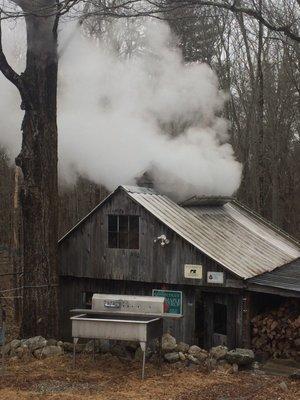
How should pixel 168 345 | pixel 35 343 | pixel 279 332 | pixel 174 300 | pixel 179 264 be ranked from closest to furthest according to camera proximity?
pixel 168 345 → pixel 35 343 → pixel 279 332 → pixel 179 264 → pixel 174 300

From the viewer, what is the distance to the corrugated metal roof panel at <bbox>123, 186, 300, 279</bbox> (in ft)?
40.8

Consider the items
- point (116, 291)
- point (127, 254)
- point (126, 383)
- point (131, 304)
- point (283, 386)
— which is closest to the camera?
point (283, 386)

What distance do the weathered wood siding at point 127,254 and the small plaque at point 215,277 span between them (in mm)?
94

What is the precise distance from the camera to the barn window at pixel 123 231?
43.7 ft

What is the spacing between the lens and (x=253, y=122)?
29.0 m

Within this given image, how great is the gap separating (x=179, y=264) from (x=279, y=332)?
8.74 ft

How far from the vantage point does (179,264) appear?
12633 mm

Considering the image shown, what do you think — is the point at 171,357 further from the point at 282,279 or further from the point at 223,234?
the point at 223,234

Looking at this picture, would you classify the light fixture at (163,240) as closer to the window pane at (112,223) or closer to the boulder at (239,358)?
the window pane at (112,223)

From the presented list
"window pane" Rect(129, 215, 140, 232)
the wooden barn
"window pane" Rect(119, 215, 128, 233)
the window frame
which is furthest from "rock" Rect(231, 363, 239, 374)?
"window pane" Rect(119, 215, 128, 233)

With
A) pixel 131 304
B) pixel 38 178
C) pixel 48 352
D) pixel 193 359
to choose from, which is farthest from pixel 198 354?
pixel 38 178

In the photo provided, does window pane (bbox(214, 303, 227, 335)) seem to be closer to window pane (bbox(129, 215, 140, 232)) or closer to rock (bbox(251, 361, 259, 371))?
rock (bbox(251, 361, 259, 371))

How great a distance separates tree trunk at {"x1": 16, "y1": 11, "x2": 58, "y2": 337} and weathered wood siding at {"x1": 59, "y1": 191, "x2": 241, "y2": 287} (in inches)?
80.3

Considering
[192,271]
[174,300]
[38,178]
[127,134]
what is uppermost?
[127,134]
